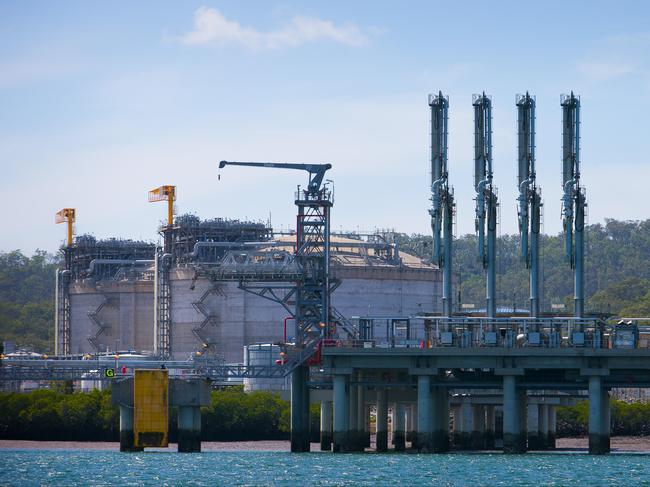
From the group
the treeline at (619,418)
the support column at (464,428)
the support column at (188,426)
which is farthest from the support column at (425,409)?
the treeline at (619,418)

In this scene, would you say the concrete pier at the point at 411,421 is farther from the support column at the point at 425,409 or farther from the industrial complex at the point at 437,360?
the support column at the point at 425,409

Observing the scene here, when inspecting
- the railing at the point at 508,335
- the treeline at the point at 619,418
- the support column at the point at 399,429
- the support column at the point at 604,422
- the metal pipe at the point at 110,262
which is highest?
the metal pipe at the point at 110,262

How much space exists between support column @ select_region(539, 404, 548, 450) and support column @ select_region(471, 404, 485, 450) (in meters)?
4.43

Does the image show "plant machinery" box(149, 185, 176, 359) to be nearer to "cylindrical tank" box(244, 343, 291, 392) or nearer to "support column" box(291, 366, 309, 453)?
"cylindrical tank" box(244, 343, 291, 392)

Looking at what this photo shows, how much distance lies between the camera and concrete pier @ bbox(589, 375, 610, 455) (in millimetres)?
103938

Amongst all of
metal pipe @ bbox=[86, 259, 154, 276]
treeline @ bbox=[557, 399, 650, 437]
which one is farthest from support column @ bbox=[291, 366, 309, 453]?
metal pipe @ bbox=[86, 259, 154, 276]

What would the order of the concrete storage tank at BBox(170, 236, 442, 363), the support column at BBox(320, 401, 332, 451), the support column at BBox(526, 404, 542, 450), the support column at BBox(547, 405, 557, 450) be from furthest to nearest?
1. the concrete storage tank at BBox(170, 236, 442, 363)
2. the support column at BBox(547, 405, 557, 450)
3. the support column at BBox(526, 404, 542, 450)
4. the support column at BBox(320, 401, 332, 451)

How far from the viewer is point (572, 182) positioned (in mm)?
114688

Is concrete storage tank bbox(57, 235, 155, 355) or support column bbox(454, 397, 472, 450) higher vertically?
concrete storage tank bbox(57, 235, 155, 355)

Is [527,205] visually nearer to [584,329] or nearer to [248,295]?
[584,329]

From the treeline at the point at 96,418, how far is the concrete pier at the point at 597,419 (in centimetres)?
3865

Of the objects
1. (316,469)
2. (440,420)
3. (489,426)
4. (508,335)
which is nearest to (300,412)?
(440,420)

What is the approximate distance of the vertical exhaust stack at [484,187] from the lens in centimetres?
11562

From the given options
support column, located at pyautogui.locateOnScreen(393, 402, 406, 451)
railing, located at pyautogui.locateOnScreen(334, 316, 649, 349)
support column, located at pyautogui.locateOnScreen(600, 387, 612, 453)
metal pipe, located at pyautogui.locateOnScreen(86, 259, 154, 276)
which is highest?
metal pipe, located at pyautogui.locateOnScreen(86, 259, 154, 276)
